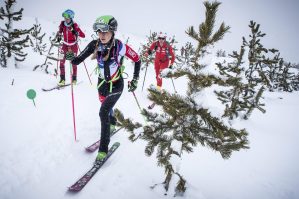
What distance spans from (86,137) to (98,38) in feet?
9.50

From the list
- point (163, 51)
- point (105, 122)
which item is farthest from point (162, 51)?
point (105, 122)

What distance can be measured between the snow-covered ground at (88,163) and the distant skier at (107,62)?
0.78m

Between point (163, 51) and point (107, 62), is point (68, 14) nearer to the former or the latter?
point (163, 51)

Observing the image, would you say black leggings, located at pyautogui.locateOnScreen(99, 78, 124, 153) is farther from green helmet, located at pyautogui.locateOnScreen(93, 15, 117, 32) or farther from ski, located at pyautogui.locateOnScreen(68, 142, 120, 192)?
green helmet, located at pyautogui.locateOnScreen(93, 15, 117, 32)

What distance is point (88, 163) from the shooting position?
4395mm

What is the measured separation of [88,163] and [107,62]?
250 cm

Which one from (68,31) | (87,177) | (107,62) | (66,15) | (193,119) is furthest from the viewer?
(68,31)

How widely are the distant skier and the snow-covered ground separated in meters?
0.78

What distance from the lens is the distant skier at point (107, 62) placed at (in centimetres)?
423

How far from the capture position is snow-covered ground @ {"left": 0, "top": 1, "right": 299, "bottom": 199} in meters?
3.66

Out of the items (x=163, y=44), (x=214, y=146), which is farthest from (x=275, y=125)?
(x=214, y=146)

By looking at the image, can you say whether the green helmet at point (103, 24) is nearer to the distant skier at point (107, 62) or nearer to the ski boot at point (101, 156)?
the distant skier at point (107, 62)

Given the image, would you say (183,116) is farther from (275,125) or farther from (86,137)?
(275,125)

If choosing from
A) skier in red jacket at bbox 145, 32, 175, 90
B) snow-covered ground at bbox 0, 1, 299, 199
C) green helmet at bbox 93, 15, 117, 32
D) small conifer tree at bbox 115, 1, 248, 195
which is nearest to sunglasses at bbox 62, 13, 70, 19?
snow-covered ground at bbox 0, 1, 299, 199
